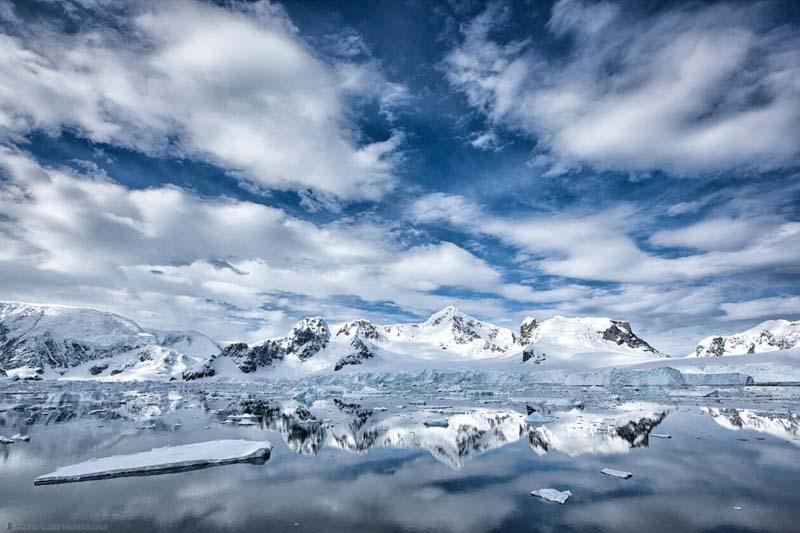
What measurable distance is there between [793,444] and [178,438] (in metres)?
38.7

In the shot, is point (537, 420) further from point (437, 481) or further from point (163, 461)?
point (163, 461)

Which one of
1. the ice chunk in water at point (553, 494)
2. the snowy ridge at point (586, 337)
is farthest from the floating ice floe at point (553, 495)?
the snowy ridge at point (586, 337)

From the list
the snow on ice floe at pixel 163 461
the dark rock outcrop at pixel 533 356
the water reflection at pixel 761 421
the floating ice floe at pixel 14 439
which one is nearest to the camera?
the snow on ice floe at pixel 163 461

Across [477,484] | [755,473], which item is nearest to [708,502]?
[755,473]

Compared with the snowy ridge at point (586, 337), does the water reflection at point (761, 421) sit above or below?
below

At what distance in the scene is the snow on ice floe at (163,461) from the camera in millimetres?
17953

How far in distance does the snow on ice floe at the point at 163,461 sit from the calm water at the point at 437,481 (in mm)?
715

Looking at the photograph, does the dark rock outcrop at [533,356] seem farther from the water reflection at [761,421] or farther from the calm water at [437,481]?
the calm water at [437,481]

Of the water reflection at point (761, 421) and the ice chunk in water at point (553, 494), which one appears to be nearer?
the ice chunk in water at point (553, 494)

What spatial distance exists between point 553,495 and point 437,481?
4.99 meters

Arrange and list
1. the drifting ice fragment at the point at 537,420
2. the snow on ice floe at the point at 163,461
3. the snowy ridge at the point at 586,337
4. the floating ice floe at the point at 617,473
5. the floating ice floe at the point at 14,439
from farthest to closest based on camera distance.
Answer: the snowy ridge at the point at 586,337
the drifting ice fragment at the point at 537,420
the floating ice floe at the point at 14,439
the snow on ice floe at the point at 163,461
the floating ice floe at the point at 617,473

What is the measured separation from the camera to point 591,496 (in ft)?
50.3

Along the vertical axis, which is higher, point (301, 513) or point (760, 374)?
point (760, 374)

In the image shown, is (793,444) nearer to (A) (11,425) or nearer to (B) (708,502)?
(B) (708,502)
